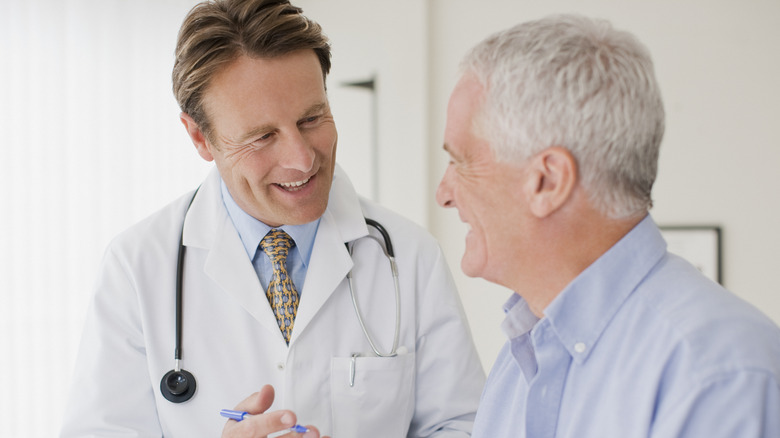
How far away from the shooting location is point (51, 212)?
2.25 metres

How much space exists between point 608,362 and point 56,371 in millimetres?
2051

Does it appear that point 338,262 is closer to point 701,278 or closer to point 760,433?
point 701,278

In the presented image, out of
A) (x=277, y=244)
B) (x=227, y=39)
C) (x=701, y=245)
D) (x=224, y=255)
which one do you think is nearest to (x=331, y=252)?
(x=277, y=244)

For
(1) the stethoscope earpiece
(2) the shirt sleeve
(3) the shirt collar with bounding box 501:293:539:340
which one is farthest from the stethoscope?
(2) the shirt sleeve

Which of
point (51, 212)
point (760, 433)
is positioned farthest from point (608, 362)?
point (51, 212)

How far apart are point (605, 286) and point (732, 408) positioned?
0.21 meters

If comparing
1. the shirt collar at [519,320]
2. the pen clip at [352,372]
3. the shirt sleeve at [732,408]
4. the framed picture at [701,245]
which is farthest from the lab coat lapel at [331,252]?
the framed picture at [701,245]

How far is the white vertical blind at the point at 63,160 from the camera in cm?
215

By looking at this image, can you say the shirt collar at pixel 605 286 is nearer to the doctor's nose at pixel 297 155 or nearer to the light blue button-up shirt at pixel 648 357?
the light blue button-up shirt at pixel 648 357

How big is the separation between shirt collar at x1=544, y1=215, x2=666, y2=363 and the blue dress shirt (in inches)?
27.2

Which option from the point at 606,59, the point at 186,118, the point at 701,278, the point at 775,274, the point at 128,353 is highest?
the point at 606,59

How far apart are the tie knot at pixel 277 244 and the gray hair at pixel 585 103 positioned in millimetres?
667

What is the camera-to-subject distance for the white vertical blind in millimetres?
2148

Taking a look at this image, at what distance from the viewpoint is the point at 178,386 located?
1302 mm
